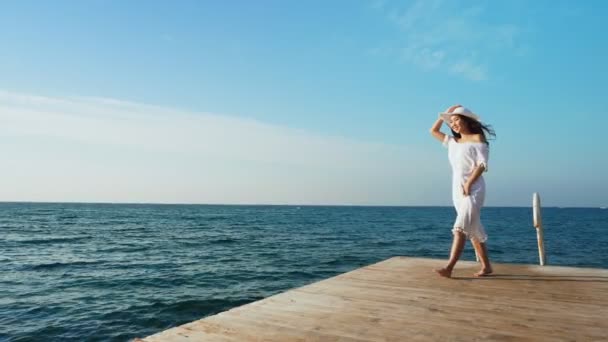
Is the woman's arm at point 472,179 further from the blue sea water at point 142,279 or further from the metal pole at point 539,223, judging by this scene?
the blue sea water at point 142,279

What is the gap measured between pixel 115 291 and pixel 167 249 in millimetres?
12356

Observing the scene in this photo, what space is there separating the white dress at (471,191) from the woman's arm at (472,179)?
39 millimetres

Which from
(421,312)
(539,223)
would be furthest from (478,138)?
(539,223)

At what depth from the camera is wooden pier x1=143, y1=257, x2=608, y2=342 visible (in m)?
2.93

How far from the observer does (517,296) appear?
423cm

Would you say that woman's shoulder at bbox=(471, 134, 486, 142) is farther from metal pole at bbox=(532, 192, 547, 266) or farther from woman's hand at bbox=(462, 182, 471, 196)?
metal pole at bbox=(532, 192, 547, 266)

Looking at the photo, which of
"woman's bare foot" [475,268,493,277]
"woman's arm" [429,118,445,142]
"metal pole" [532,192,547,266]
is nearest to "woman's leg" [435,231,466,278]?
"woman's bare foot" [475,268,493,277]

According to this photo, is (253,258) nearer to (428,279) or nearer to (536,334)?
(428,279)

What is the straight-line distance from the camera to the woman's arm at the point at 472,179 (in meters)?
4.88

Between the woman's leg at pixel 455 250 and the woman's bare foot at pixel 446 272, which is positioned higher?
the woman's leg at pixel 455 250

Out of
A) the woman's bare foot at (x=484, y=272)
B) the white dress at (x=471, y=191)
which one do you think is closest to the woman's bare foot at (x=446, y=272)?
the woman's bare foot at (x=484, y=272)

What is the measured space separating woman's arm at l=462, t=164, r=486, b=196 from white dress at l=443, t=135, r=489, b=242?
0.04m

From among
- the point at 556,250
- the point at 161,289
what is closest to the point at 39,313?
the point at 161,289

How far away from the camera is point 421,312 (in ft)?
11.7
